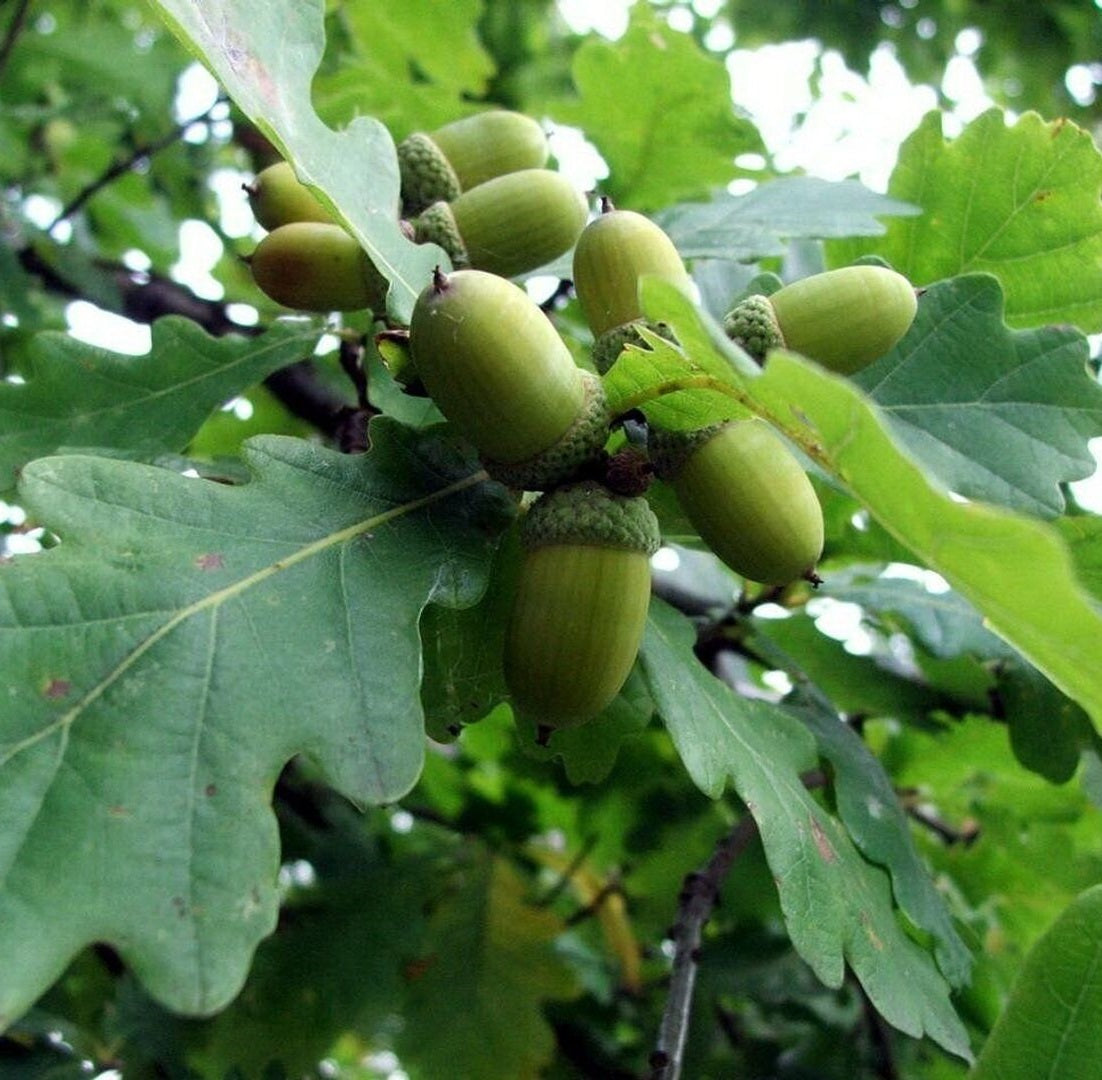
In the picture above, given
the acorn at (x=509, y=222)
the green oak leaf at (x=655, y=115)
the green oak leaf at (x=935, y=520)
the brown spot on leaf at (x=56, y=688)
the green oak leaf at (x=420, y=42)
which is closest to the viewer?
the green oak leaf at (x=935, y=520)

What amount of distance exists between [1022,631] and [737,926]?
164cm

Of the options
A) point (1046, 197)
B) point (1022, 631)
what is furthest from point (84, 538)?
point (1046, 197)

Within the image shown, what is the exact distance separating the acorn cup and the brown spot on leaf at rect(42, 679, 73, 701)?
0.62m

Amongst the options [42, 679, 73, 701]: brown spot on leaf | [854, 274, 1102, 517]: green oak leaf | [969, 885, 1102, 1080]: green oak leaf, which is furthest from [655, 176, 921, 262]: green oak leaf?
[42, 679, 73, 701]: brown spot on leaf

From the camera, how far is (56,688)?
971 millimetres

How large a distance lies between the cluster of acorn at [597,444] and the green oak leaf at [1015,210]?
42 centimetres

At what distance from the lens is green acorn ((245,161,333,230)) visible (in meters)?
1.47

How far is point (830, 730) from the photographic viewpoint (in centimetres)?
163

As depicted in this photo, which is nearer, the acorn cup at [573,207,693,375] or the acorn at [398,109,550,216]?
the acorn cup at [573,207,693,375]

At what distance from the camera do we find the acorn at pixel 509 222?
1446 millimetres

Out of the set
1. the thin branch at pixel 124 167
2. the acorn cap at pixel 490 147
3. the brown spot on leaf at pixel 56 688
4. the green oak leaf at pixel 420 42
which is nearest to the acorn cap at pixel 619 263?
the acorn cap at pixel 490 147

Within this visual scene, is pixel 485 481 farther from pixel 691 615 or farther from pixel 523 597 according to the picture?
pixel 691 615

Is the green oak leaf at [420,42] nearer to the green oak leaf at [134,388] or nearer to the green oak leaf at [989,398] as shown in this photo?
the green oak leaf at [134,388]

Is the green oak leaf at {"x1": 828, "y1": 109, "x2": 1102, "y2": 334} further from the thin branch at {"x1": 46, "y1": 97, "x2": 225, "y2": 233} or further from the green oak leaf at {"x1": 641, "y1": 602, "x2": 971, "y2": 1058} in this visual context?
the thin branch at {"x1": 46, "y1": 97, "x2": 225, "y2": 233}
